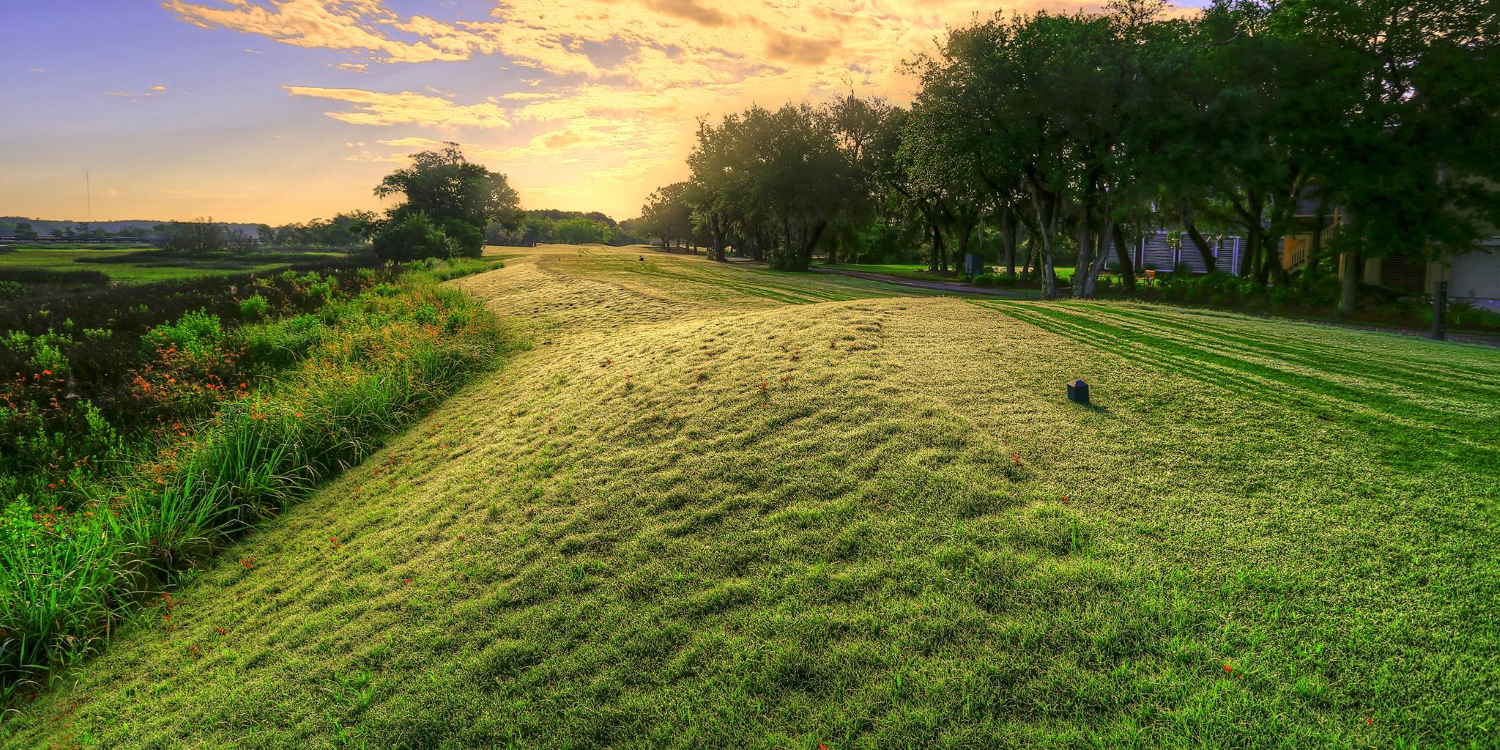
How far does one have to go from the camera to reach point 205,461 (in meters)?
8.47

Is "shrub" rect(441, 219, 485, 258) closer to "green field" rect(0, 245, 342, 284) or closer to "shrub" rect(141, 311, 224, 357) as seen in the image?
"green field" rect(0, 245, 342, 284)

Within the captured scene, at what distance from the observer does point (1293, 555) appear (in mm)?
4297

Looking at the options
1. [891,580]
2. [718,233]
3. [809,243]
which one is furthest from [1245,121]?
[718,233]

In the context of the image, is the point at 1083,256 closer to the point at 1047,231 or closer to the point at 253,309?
the point at 1047,231

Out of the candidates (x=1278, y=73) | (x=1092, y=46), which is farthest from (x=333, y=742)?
(x=1278, y=73)

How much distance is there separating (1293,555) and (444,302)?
21560 mm

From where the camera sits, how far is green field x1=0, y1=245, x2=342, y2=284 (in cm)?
3450

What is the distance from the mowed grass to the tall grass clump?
53cm

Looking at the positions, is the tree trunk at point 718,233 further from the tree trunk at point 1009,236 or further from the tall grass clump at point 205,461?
the tall grass clump at point 205,461

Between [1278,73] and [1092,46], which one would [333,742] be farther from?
[1278,73]

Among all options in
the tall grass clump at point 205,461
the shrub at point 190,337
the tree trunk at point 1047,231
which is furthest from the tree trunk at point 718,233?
the shrub at point 190,337

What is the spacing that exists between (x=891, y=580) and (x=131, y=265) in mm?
55857

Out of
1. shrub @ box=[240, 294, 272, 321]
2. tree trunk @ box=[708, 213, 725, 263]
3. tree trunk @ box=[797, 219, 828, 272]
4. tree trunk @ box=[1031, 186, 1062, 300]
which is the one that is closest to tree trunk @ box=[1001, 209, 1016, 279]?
tree trunk @ box=[1031, 186, 1062, 300]

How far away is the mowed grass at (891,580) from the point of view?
346 centimetres
